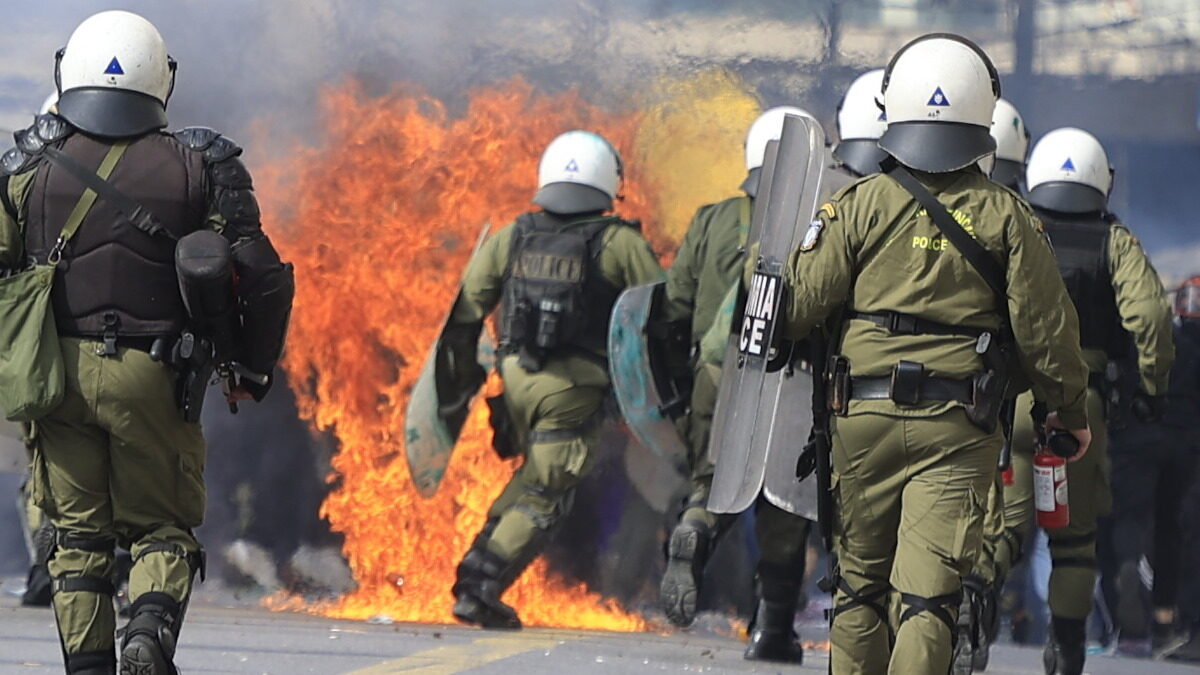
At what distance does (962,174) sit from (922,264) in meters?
0.29

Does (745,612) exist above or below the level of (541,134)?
below

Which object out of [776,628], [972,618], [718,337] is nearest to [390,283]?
[718,337]

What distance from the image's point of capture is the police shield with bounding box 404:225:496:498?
7633 millimetres

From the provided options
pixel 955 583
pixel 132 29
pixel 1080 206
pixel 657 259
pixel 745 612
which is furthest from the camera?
pixel 745 612

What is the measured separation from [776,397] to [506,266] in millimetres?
2552

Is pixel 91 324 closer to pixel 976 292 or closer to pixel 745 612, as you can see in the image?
pixel 976 292

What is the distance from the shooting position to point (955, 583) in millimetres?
4398

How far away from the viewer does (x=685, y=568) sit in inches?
271

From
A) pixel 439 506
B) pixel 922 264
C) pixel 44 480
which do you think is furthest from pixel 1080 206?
pixel 44 480

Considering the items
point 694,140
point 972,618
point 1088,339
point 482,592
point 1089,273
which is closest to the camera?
point 972,618

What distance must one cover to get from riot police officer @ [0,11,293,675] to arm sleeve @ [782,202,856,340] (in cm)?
130

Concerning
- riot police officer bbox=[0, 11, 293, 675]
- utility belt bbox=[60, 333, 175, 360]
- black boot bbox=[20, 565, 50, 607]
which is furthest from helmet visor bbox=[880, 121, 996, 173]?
black boot bbox=[20, 565, 50, 607]

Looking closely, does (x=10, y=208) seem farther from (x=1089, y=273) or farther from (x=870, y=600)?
(x=1089, y=273)

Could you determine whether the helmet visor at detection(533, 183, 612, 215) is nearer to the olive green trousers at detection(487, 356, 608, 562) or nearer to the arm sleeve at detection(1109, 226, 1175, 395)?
the olive green trousers at detection(487, 356, 608, 562)
